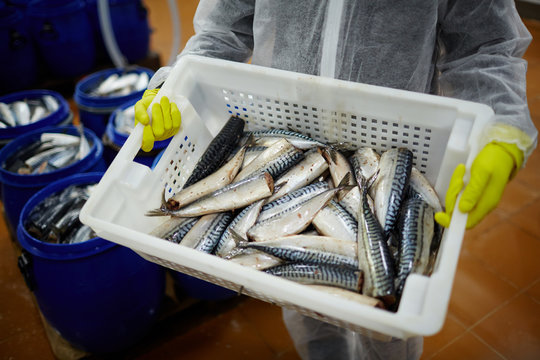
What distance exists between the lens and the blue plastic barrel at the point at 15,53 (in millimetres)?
4230

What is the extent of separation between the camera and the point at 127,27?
4.86 meters

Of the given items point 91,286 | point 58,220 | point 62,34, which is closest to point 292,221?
point 91,286

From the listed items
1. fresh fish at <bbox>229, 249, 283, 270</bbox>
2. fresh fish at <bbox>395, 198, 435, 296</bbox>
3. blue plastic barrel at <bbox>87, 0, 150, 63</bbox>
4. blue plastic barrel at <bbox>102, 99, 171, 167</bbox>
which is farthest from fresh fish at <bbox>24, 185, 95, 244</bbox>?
blue plastic barrel at <bbox>87, 0, 150, 63</bbox>

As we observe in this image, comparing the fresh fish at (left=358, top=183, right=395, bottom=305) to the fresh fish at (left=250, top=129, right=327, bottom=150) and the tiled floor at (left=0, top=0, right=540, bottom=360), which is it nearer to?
the fresh fish at (left=250, top=129, right=327, bottom=150)

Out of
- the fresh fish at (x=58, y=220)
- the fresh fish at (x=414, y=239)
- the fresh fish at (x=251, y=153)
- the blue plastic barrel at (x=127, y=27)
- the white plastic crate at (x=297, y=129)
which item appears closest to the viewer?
the white plastic crate at (x=297, y=129)

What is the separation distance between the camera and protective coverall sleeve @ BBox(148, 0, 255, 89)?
6.15 ft

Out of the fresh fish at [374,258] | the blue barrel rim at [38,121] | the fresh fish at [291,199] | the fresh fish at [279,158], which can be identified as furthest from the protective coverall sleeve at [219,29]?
the blue barrel rim at [38,121]

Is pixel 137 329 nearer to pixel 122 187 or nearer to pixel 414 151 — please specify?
pixel 122 187

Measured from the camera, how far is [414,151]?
1.62 m

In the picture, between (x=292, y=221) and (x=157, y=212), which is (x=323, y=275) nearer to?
(x=292, y=221)

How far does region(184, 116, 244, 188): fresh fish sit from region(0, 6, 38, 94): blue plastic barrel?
3674mm

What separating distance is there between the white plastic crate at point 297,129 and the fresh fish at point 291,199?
259 millimetres

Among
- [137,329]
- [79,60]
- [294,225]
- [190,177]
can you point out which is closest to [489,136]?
[294,225]

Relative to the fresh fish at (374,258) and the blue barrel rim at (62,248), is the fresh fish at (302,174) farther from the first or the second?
the blue barrel rim at (62,248)
